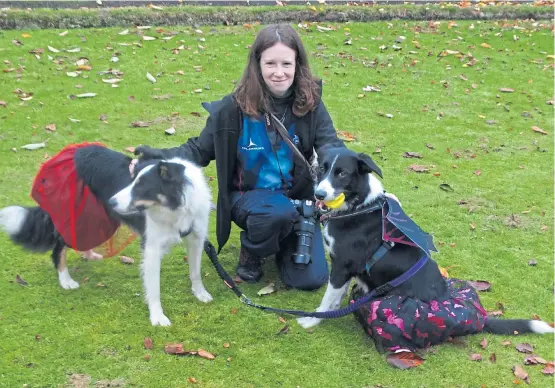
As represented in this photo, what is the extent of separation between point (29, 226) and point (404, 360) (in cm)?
273

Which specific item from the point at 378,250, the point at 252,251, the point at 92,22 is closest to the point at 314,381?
the point at 378,250

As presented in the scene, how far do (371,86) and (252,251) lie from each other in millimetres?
5098

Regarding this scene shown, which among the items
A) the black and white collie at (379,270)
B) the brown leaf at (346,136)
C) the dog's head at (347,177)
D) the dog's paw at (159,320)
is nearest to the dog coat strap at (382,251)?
the black and white collie at (379,270)

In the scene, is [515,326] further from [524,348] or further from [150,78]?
[150,78]

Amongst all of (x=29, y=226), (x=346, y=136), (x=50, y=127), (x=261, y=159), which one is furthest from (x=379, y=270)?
(x=50, y=127)

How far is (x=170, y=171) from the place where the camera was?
3250 millimetres

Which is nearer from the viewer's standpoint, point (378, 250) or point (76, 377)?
point (76, 377)

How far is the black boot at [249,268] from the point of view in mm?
4273

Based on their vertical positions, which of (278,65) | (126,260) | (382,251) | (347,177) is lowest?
(126,260)

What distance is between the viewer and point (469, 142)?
6.90 m

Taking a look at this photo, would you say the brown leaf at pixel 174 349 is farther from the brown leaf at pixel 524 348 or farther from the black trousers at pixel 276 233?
the brown leaf at pixel 524 348

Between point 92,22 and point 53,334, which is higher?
point 92,22

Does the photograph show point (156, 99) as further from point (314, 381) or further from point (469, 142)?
point (314, 381)

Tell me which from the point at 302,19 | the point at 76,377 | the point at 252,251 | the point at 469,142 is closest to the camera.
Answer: the point at 76,377
